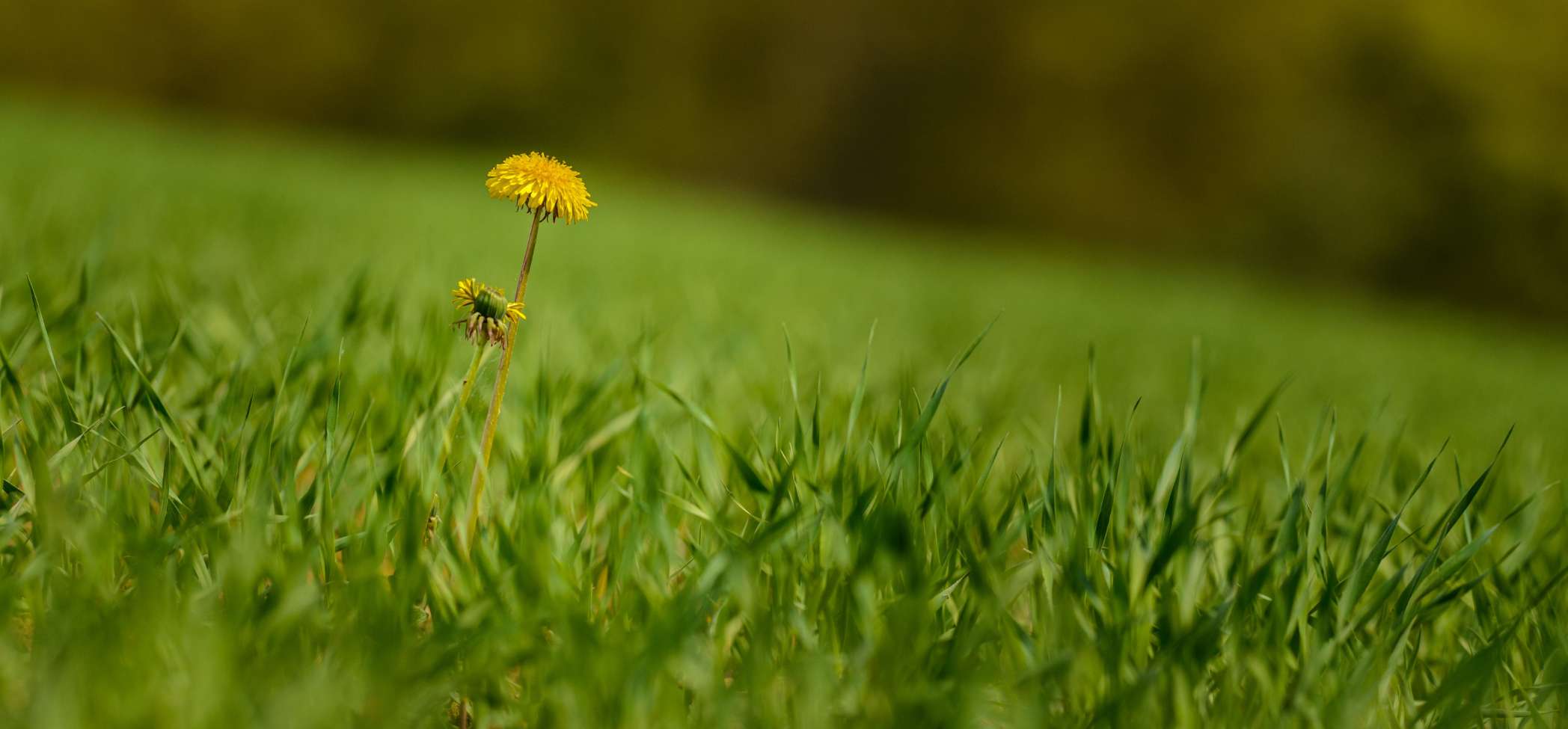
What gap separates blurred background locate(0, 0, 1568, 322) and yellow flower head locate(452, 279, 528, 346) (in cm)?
1082

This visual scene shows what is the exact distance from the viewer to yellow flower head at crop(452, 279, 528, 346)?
674mm

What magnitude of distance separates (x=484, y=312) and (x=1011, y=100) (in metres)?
12.1

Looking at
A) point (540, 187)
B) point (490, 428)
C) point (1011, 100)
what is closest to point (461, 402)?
point (490, 428)

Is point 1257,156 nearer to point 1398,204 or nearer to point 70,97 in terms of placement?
point 1398,204

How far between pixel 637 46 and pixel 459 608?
41.2ft

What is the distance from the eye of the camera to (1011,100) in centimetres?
1198

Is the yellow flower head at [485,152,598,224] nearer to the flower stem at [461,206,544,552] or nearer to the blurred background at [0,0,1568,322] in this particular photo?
the flower stem at [461,206,544,552]

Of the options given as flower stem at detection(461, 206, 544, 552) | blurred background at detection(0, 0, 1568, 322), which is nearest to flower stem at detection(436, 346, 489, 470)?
flower stem at detection(461, 206, 544, 552)

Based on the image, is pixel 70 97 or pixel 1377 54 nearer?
pixel 1377 54

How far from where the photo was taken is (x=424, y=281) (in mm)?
2092

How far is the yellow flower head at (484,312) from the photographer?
674mm

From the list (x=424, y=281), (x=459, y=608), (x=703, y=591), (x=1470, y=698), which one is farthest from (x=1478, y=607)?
(x=424, y=281)

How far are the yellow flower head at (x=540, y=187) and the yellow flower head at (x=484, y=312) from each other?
6 centimetres

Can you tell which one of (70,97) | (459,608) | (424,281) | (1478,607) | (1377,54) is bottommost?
(70,97)
